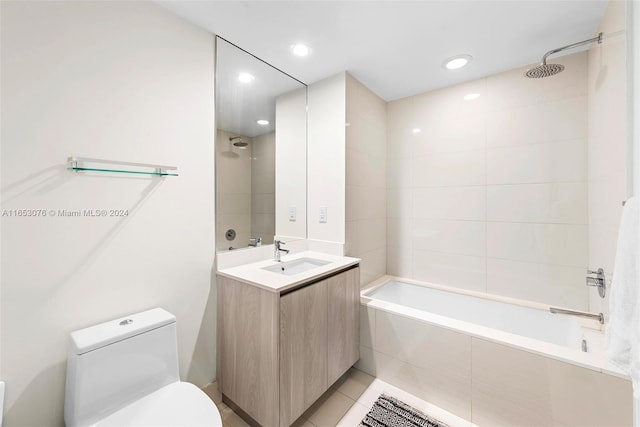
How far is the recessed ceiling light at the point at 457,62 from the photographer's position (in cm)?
188

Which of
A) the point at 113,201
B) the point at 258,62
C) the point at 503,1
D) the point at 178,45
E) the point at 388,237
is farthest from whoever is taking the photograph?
the point at 388,237

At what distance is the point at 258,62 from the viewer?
1.92 meters

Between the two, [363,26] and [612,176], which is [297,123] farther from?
[612,176]

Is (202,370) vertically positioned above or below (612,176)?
below

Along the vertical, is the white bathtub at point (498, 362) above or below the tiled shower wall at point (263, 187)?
below

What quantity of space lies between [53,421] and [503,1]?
118 inches

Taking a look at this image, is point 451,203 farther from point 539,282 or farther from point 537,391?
point 537,391

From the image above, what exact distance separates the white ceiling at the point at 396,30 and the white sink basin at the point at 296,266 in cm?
156

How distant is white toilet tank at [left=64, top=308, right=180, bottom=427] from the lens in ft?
3.29

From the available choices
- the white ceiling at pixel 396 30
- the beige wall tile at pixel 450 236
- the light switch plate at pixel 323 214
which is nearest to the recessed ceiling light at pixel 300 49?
the white ceiling at pixel 396 30

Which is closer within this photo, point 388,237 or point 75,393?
point 75,393

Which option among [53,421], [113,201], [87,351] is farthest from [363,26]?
[53,421]

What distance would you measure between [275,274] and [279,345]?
1.30 ft

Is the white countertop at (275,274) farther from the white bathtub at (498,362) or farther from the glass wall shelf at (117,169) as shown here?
the glass wall shelf at (117,169)
